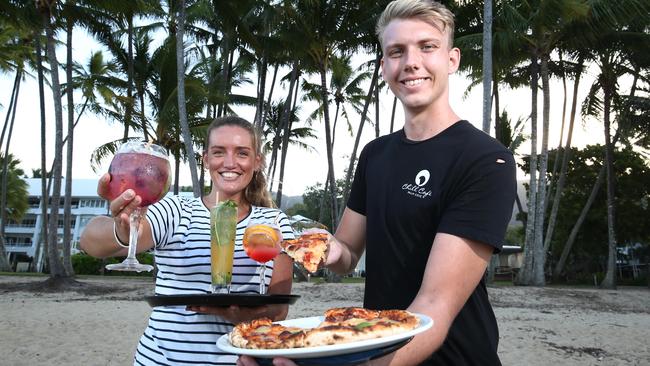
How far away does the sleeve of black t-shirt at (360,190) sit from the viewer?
196 cm

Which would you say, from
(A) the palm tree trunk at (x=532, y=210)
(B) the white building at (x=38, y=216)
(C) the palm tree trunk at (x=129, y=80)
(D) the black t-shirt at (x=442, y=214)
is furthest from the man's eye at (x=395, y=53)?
(B) the white building at (x=38, y=216)

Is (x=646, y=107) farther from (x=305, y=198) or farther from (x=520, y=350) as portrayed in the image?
(x=305, y=198)

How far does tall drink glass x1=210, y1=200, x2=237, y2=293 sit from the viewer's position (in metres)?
2.00

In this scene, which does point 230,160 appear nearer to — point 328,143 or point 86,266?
point 328,143

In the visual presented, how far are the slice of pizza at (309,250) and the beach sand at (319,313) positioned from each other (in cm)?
598

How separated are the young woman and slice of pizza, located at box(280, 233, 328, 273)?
0.40m

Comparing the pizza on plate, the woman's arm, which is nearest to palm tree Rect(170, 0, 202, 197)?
the woman's arm

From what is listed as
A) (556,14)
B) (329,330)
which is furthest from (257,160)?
(556,14)

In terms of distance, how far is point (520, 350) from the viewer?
801cm

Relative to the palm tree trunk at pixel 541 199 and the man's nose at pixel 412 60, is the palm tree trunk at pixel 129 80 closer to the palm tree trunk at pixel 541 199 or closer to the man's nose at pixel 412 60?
the palm tree trunk at pixel 541 199

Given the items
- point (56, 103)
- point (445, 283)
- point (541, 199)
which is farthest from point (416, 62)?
point (541, 199)

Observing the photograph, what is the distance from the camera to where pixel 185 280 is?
225 centimetres

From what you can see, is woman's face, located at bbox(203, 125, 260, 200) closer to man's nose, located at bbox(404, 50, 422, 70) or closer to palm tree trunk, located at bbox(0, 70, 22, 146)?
man's nose, located at bbox(404, 50, 422, 70)

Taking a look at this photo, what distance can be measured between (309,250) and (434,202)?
1.28ft
